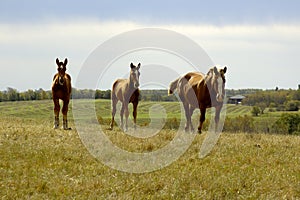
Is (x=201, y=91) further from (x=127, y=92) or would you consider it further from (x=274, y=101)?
(x=274, y=101)

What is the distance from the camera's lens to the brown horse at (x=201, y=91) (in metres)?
17.8

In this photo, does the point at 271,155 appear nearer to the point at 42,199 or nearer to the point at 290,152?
the point at 290,152

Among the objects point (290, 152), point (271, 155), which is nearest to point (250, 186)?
point (271, 155)

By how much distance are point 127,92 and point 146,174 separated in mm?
10423

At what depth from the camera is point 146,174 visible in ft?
35.8

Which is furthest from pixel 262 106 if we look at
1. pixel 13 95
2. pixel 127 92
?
pixel 127 92

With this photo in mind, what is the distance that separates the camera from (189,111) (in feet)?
71.1

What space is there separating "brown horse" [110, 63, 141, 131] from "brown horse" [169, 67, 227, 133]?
8.21 ft

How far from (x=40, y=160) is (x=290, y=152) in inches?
335

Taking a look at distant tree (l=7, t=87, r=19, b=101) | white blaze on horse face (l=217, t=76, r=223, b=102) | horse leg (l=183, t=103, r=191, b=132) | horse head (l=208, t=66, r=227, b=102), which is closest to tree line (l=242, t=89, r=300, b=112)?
distant tree (l=7, t=87, r=19, b=101)

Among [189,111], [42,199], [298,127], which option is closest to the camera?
[42,199]

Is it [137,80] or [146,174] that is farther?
[137,80]

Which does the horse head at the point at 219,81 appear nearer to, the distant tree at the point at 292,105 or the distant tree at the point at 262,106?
the distant tree at the point at 262,106

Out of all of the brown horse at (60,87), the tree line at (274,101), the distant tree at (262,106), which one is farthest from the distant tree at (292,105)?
the brown horse at (60,87)
